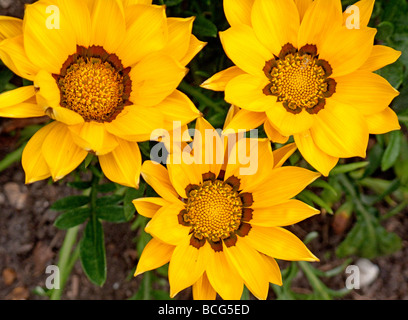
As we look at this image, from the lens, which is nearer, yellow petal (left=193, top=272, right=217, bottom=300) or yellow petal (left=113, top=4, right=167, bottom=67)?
yellow petal (left=113, top=4, right=167, bottom=67)

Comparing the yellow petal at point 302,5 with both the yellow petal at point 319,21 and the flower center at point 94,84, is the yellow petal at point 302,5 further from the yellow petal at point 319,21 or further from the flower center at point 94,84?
the flower center at point 94,84

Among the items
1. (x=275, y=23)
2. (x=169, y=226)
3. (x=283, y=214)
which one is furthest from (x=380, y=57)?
(x=169, y=226)

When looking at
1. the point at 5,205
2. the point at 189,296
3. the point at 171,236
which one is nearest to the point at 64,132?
the point at 171,236

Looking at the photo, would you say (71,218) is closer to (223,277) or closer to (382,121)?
(223,277)

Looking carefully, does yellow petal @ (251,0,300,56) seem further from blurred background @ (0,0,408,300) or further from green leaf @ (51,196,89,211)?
green leaf @ (51,196,89,211)

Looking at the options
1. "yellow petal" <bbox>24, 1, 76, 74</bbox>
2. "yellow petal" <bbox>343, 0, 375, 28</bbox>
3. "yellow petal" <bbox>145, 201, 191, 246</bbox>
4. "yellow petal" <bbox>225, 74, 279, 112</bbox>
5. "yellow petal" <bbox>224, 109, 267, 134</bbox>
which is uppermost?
"yellow petal" <bbox>343, 0, 375, 28</bbox>

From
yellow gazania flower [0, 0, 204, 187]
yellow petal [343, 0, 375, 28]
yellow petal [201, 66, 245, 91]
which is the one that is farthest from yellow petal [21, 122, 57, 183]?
yellow petal [343, 0, 375, 28]
